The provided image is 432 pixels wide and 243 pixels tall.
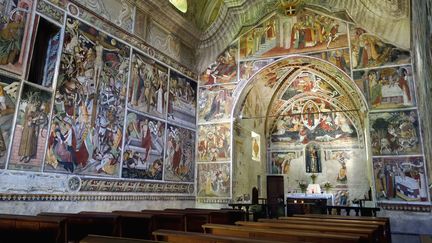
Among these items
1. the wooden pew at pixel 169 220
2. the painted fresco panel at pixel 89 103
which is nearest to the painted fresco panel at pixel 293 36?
the painted fresco panel at pixel 89 103

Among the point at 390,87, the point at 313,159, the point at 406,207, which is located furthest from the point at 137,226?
the point at 313,159

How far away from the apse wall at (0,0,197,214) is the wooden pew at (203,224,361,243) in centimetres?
471

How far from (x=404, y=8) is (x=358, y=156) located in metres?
10.7

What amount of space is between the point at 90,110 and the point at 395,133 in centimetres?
954

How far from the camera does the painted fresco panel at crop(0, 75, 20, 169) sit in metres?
6.70

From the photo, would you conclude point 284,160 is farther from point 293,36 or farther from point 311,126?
point 293,36

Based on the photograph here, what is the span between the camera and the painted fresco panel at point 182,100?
40.9 feet

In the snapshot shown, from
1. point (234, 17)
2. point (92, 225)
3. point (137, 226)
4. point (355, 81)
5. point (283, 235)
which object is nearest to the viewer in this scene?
point (283, 235)

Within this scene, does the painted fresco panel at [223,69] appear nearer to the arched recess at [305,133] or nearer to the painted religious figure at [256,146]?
the arched recess at [305,133]

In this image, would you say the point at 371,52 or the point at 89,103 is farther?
the point at 371,52

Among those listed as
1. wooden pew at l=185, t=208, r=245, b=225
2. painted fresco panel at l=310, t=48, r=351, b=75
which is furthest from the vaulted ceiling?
wooden pew at l=185, t=208, r=245, b=225

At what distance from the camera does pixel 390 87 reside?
11.2 m

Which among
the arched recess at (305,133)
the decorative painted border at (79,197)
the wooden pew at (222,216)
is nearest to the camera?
the decorative painted border at (79,197)

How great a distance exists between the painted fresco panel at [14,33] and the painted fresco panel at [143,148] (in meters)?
3.58
